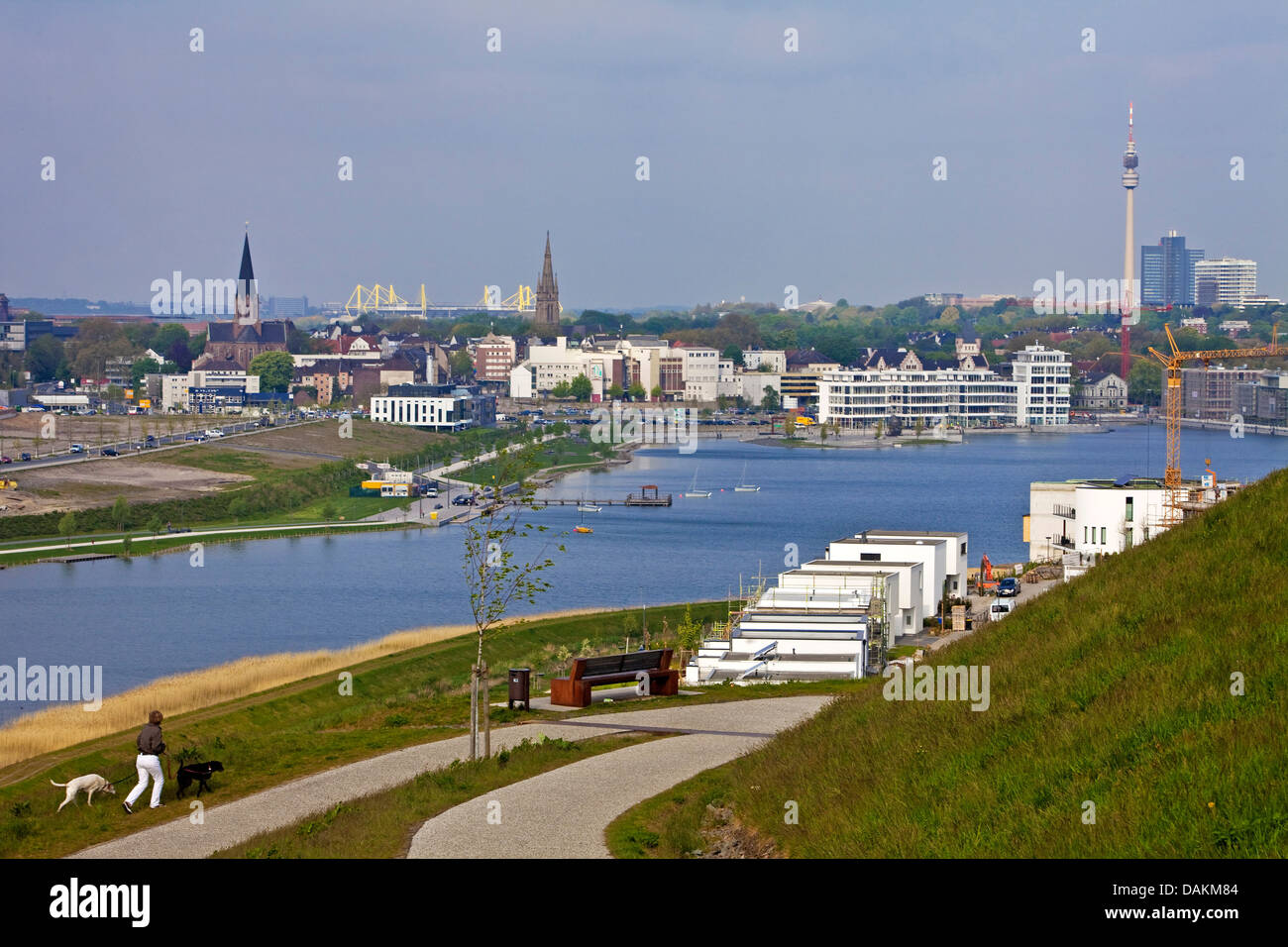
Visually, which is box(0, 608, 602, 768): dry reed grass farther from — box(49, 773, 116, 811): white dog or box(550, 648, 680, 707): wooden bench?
box(550, 648, 680, 707): wooden bench

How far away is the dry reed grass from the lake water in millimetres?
A: 3343

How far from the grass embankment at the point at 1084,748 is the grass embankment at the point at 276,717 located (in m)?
2.77

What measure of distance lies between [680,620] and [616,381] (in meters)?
89.3

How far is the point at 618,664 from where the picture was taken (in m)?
11.0

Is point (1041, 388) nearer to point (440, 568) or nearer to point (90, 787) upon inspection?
point (440, 568)

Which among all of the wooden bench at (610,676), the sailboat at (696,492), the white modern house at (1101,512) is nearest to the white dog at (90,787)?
the wooden bench at (610,676)

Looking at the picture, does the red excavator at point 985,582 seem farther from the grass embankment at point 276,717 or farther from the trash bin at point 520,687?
the trash bin at point 520,687

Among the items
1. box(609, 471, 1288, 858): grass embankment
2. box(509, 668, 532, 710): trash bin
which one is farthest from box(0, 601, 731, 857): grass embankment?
box(609, 471, 1288, 858): grass embankment

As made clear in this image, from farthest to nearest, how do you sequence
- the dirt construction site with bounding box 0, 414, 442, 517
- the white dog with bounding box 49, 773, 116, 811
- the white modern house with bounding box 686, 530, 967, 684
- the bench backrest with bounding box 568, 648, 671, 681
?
the dirt construction site with bounding box 0, 414, 442, 517 < the white modern house with bounding box 686, 530, 967, 684 < the bench backrest with bounding box 568, 648, 671, 681 < the white dog with bounding box 49, 773, 116, 811

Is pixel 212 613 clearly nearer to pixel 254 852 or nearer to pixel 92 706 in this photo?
pixel 92 706

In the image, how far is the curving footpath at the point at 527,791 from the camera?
6.39 metres

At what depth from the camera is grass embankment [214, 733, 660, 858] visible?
6.21m

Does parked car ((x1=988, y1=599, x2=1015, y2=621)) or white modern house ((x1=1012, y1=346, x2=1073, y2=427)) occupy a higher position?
white modern house ((x1=1012, y1=346, x2=1073, y2=427))

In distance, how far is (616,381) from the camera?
113 m
